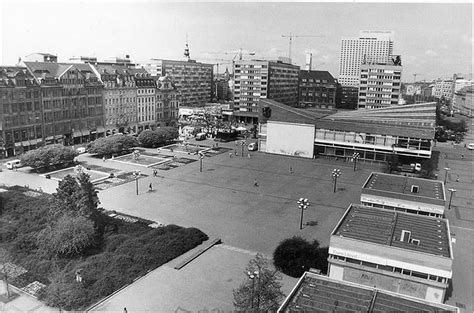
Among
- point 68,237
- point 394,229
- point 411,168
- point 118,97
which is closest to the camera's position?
point 394,229

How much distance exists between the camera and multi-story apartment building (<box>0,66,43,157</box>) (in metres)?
58.2

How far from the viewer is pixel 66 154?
55.2 m

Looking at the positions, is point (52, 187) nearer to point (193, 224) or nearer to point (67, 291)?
point (193, 224)

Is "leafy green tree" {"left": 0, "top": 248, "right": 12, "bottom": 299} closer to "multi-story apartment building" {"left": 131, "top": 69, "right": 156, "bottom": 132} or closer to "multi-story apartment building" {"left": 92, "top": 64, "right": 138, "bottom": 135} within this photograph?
"multi-story apartment building" {"left": 92, "top": 64, "right": 138, "bottom": 135}

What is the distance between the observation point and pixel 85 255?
29672 millimetres

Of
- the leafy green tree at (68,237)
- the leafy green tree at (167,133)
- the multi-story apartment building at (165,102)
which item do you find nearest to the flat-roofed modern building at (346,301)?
the leafy green tree at (68,237)

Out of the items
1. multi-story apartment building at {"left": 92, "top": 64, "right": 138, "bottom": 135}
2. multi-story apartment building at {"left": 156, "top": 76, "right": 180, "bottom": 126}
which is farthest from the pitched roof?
multi-story apartment building at {"left": 156, "top": 76, "right": 180, "bottom": 126}

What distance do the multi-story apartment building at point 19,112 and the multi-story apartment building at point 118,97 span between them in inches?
596

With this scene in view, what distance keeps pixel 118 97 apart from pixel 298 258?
199 ft

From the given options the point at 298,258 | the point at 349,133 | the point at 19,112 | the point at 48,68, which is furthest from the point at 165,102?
the point at 298,258

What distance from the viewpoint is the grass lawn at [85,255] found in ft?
81.5

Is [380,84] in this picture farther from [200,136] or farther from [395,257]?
[395,257]

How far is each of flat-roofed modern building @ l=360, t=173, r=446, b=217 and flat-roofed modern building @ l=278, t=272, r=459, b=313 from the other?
16.3 meters

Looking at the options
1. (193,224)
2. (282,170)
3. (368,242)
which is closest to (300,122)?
(282,170)
